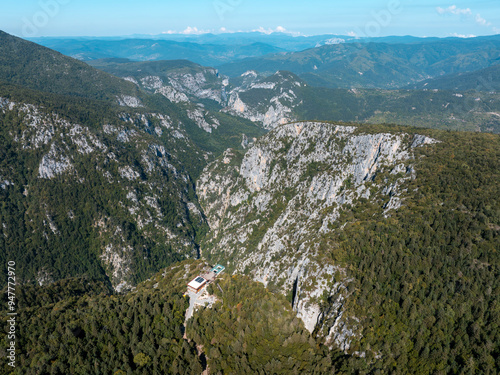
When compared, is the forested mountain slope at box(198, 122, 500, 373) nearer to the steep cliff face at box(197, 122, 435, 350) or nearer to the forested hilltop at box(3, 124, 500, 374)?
the forested hilltop at box(3, 124, 500, 374)

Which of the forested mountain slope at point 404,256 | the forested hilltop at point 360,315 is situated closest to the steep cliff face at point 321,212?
the forested mountain slope at point 404,256

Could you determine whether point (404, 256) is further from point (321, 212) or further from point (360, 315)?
point (321, 212)

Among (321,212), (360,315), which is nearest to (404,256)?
(360,315)

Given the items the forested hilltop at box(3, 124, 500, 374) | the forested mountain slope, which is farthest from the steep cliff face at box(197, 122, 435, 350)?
the forested hilltop at box(3, 124, 500, 374)

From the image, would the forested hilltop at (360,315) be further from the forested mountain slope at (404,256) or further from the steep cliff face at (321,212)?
the steep cliff face at (321,212)

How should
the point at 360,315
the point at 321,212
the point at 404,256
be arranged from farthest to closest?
the point at 321,212, the point at 404,256, the point at 360,315

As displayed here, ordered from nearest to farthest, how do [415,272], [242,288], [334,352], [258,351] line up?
[258,351] < [334,352] < [415,272] < [242,288]

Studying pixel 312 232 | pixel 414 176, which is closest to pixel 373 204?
pixel 414 176

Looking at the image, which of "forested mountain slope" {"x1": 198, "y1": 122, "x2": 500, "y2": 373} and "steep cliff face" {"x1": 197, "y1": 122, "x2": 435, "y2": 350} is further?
"steep cliff face" {"x1": 197, "y1": 122, "x2": 435, "y2": 350}

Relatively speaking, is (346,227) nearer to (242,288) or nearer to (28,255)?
(242,288)

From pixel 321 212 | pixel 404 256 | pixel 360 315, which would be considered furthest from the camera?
pixel 321 212

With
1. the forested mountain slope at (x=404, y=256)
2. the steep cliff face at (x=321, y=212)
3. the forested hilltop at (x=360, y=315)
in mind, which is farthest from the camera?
the steep cliff face at (x=321, y=212)
